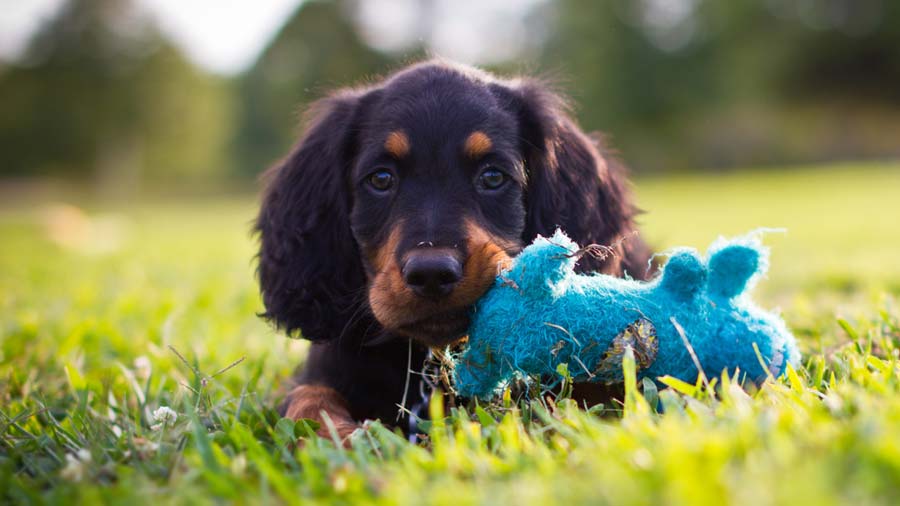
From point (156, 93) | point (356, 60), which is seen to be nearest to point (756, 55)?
point (356, 60)

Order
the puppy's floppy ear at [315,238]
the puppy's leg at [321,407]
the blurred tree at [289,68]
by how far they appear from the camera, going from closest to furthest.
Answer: the puppy's leg at [321,407], the puppy's floppy ear at [315,238], the blurred tree at [289,68]

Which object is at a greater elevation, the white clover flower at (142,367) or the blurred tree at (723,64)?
the blurred tree at (723,64)

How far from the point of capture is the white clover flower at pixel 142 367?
3001mm

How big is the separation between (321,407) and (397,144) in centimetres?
97

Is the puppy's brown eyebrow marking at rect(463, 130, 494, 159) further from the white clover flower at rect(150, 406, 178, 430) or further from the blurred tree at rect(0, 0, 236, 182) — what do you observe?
the blurred tree at rect(0, 0, 236, 182)

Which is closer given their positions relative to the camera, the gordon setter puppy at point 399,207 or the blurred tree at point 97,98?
the gordon setter puppy at point 399,207

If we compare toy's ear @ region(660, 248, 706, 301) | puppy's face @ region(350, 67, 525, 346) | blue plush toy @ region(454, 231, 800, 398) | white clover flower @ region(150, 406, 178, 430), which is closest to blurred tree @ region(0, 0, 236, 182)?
puppy's face @ region(350, 67, 525, 346)

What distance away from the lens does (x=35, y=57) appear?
35.2 m

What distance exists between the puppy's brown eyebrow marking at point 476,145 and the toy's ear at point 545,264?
29.5 inches

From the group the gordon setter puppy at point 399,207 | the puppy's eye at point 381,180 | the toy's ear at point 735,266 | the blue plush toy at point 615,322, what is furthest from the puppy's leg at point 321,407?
the toy's ear at point 735,266

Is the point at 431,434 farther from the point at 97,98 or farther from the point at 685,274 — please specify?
the point at 97,98

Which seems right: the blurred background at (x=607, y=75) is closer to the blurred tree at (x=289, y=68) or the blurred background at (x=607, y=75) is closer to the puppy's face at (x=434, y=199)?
the blurred tree at (x=289, y=68)

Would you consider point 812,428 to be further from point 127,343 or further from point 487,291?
point 127,343

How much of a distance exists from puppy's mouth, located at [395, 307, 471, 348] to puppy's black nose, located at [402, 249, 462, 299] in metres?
0.08
